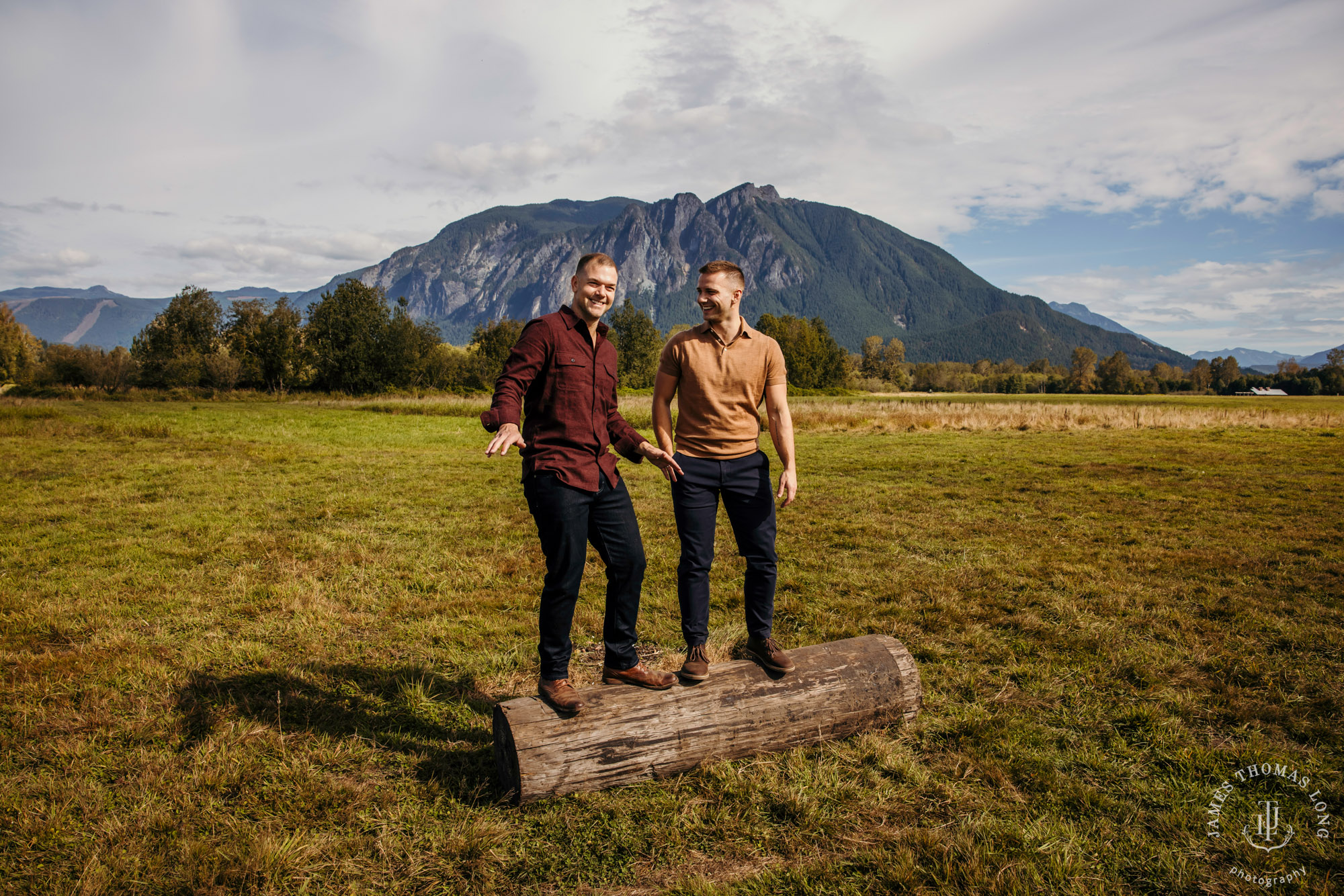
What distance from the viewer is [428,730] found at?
170 inches

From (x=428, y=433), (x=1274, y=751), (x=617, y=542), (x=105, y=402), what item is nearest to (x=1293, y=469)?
(x=1274, y=751)

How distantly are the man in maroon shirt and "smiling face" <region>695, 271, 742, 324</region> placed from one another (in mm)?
630

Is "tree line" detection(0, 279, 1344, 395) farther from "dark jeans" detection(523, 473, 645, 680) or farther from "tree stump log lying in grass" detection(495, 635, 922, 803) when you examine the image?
"tree stump log lying in grass" detection(495, 635, 922, 803)

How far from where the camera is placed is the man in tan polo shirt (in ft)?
13.6

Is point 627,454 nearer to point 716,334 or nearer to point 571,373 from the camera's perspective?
point 571,373

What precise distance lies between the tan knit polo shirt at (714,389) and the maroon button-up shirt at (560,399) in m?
0.57

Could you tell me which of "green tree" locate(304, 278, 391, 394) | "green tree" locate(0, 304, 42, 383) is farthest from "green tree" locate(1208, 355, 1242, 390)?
"green tree" locate(0, 304, 42, 383)

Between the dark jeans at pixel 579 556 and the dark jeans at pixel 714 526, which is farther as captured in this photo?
the dark jeans at pixel 714 526

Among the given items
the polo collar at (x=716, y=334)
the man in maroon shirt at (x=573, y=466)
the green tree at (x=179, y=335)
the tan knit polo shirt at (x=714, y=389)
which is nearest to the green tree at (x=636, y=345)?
the green tree at (x=179, y=335)

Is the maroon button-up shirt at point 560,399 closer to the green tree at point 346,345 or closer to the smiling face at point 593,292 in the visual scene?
the smiling face at point 593,292

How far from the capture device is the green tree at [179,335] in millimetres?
61031

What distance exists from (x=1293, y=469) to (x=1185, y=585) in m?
12.2

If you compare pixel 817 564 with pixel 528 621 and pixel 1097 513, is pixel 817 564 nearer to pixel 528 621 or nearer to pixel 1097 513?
pixel 528 621

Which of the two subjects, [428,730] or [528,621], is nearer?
[428,730]
